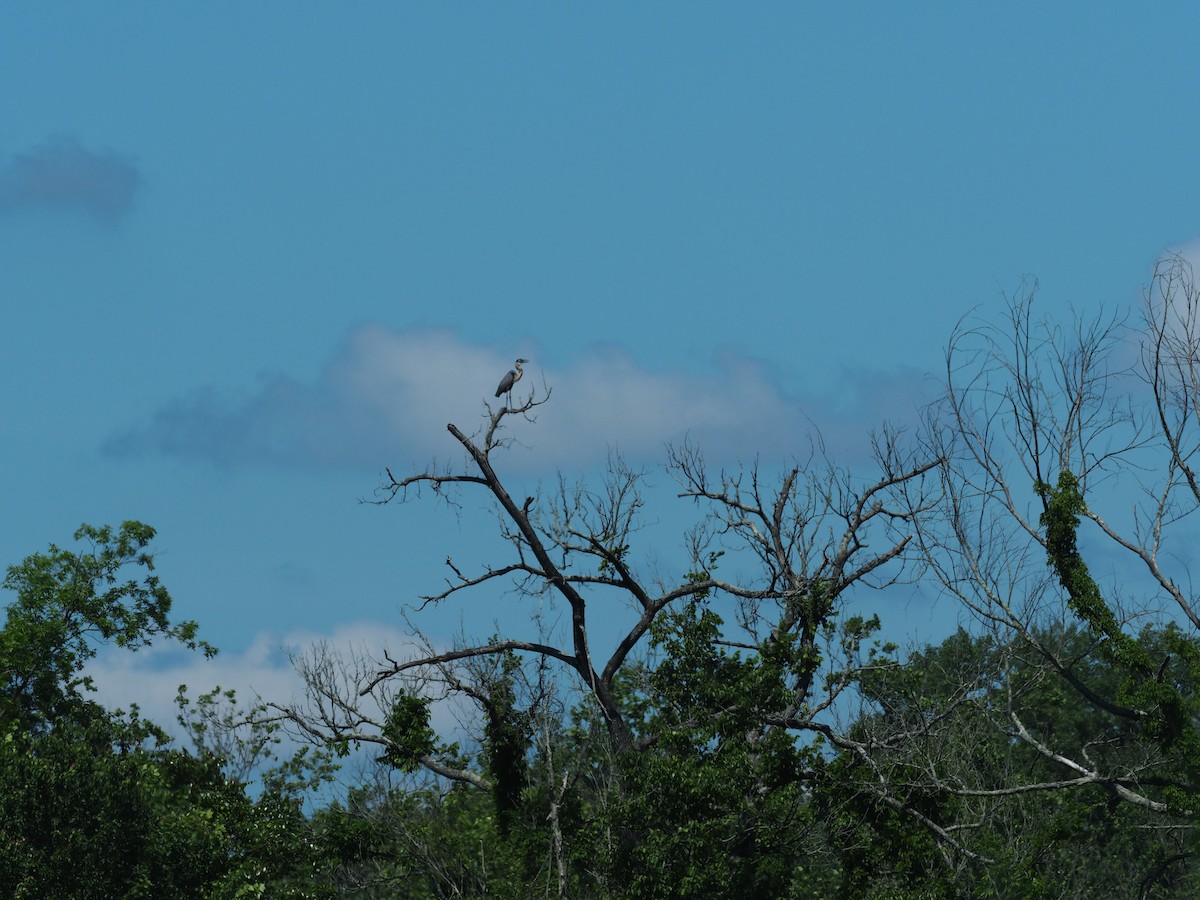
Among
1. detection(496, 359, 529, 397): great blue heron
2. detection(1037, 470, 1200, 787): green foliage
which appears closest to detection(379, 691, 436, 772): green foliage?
detection(496, 359, 529, 397): great blue heron

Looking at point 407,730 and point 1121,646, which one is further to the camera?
point 407,730

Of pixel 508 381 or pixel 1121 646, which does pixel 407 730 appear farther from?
pixel 1121 646

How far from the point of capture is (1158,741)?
25828mm

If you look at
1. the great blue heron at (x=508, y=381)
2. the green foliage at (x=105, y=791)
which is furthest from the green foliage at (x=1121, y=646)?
the green foliage at (x=105, y=791)

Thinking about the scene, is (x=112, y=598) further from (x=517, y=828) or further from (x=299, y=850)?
(x=517, y=828)

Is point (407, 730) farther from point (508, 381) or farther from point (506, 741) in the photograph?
point (508, 381)

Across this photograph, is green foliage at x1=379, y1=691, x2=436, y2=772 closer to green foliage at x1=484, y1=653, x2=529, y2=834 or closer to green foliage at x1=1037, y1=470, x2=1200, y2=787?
green foliage at x1=484, y1=653, x2=529, y2=834

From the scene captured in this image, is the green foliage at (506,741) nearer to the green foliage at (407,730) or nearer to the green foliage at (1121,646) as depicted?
the green foliage at (407,730)

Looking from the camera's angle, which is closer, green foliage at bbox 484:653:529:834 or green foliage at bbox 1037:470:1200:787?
green foliage at bbox 1037:470:1200:787

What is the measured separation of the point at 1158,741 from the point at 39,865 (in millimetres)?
20532

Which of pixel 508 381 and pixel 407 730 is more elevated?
pixel 508 381

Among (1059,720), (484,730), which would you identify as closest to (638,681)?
(484,730)

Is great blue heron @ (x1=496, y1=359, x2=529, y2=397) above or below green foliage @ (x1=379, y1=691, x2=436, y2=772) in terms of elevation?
above

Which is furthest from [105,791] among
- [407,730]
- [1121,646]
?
[1121,646]
